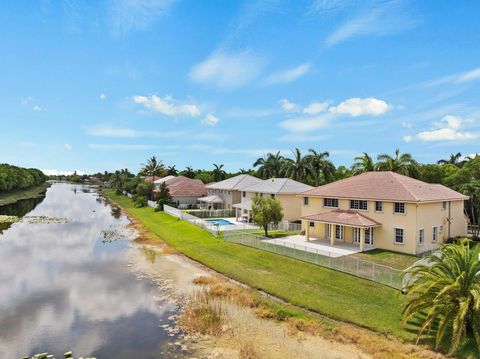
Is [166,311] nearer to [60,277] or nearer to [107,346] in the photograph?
[107,346]

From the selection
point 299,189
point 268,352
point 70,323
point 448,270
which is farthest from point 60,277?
point 299,189

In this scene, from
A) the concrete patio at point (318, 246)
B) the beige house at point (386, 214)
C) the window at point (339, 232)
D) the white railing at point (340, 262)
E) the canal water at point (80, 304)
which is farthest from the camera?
the window at point (339, 232)

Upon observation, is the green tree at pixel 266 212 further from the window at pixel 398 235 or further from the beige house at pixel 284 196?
the window at pixel 398 235

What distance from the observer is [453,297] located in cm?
1484

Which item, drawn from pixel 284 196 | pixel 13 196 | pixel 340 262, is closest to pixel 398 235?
pixel 340 262

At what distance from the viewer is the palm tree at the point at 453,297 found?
1381 centimetres

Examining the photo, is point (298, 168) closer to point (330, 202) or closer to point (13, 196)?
point (330, 202)

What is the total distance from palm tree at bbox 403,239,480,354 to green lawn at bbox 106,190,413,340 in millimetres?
1941

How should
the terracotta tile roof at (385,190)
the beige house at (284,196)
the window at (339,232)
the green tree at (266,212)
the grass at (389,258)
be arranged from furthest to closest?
1. the beige house at (284,196)
2. the green tree at (266,212)
3. the window at (339,232)
4. the terracotta tile roof at (385,190)
5. the grass at (389,258)

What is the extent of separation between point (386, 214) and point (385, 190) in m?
2.41

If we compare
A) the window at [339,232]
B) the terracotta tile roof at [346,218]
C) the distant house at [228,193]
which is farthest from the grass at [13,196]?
the window at [339,232]

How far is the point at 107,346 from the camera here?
624 inches

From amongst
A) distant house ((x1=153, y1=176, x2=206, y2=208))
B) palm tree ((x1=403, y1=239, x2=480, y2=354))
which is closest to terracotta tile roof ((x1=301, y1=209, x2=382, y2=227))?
palm tree ((x1=403, y1=239, x2=480, y2=354))

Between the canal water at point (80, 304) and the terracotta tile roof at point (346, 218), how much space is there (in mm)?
16918
